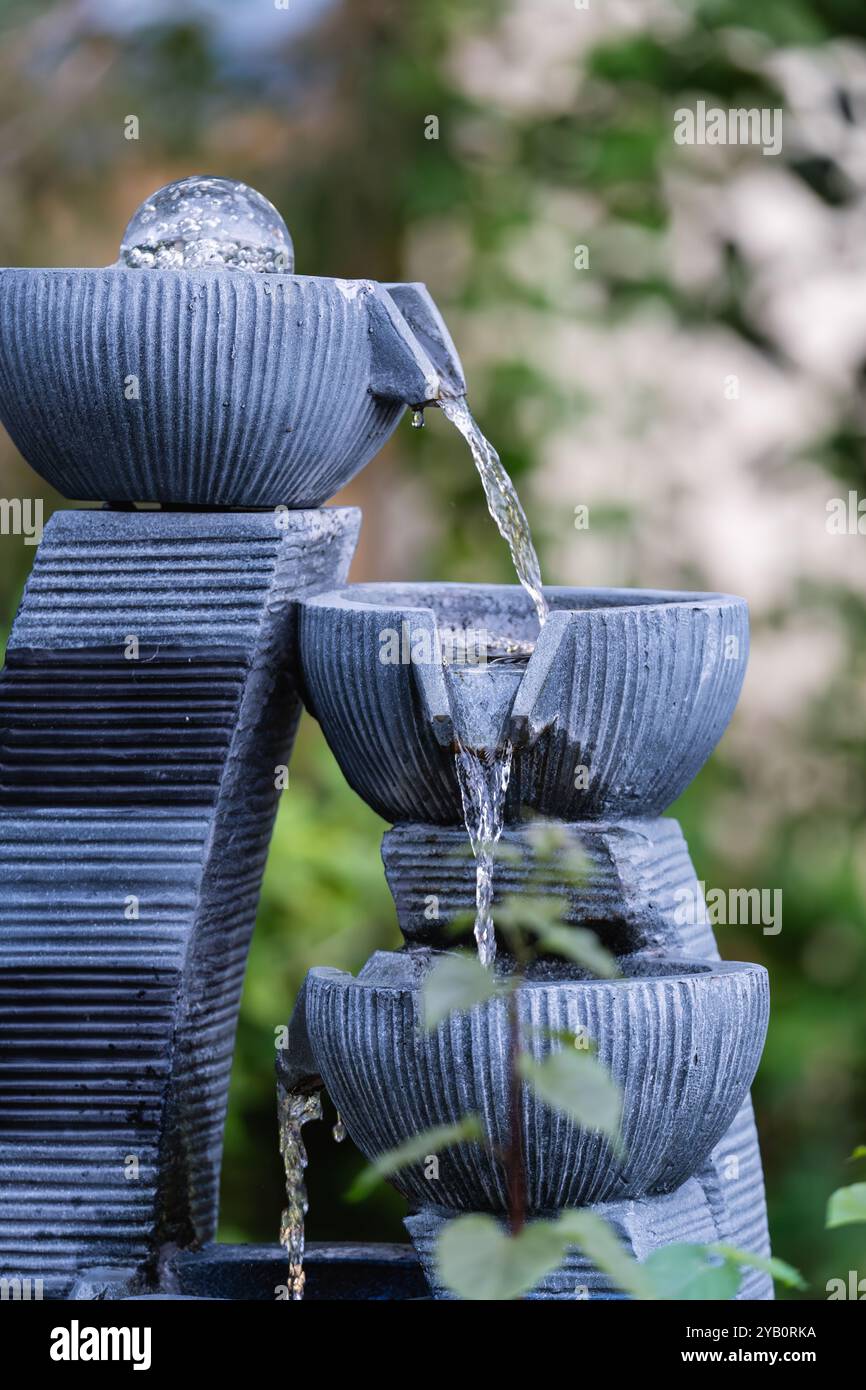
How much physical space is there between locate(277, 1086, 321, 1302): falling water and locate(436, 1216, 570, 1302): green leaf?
1059 mm

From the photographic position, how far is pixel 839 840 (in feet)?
15.5

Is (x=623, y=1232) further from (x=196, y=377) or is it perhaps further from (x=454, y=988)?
(x=196, y=377)

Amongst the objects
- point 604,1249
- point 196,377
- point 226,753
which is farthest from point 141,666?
point 604,1249

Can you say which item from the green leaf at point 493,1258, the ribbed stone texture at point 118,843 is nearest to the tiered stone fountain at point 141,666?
the ribbed stone texture at point 118,843

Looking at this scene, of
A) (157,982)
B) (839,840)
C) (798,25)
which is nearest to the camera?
(157,982)

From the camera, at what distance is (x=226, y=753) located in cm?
216

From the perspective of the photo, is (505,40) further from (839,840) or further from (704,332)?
(839,840)

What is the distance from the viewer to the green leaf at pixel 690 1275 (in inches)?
56.4

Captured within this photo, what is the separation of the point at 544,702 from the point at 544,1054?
38 centimetres

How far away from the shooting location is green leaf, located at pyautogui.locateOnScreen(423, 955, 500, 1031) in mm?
1200

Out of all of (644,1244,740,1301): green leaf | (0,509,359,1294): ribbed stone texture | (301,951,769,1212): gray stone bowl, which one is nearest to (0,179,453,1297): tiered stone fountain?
(0,509,359,1294): ribbed stone texture

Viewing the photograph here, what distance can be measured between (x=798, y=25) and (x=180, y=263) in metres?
2.14
